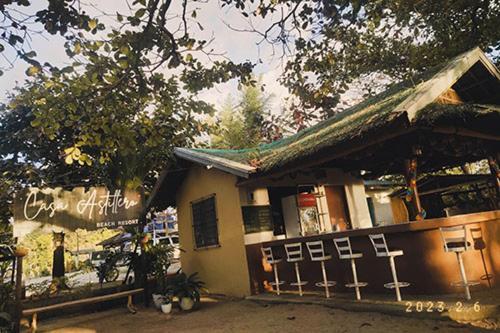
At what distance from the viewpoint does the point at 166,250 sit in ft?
34.1

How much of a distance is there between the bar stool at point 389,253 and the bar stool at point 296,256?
1.83 m

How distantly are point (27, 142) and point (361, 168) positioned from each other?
1292cm

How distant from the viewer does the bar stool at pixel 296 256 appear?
7980 mm

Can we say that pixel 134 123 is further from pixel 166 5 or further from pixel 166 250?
pixel 166 250

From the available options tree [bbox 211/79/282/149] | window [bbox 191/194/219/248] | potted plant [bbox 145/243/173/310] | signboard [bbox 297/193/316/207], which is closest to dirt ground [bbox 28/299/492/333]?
potted plant [bbox 145/243/173/310]

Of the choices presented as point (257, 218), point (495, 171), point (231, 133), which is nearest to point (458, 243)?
point (495, 171)

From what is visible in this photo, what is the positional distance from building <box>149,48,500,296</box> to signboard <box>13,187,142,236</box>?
2.37 metres

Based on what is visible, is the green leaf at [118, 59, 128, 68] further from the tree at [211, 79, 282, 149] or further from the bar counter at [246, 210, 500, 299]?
the tree at [211, 79, 282, 149]

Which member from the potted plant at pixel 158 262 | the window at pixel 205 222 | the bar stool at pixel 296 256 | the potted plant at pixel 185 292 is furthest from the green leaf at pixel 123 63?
the potted plant at pixel 158 262

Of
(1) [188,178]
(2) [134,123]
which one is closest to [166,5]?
(2) [134,123]

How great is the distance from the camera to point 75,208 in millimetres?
9219

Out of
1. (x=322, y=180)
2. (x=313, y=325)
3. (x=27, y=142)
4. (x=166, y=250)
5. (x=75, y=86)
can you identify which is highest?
(x=27, y=142)

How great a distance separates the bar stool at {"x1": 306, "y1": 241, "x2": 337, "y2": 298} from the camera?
7391 millimetres

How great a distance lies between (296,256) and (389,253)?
9.08 feet
